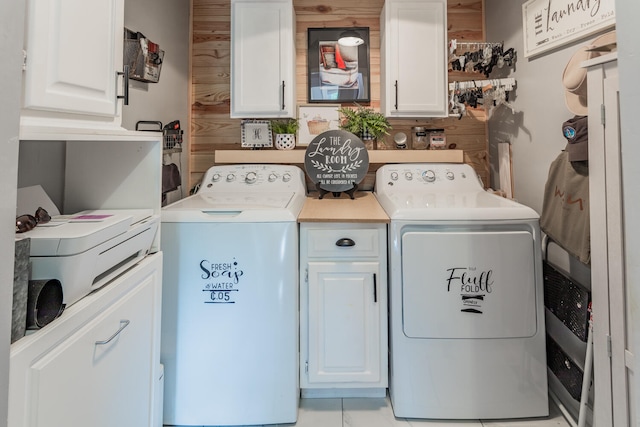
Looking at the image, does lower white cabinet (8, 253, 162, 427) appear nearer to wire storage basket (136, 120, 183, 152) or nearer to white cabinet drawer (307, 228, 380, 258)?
white cabinet drawer (307, 228, 380, 258)

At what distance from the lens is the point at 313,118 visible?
2.64m

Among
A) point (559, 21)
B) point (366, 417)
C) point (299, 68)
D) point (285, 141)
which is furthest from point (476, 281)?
point (299, 68)

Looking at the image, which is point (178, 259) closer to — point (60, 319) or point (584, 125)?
point (60, 319)

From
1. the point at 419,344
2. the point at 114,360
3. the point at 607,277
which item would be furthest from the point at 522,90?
the point at 114,360

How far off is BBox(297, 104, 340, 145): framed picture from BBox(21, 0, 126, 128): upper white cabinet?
1.55 meters

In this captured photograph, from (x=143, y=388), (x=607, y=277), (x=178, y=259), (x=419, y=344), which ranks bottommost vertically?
(x=419, y=344)

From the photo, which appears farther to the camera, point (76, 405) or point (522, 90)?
point (522, 90)

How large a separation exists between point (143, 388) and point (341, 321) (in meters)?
0.89

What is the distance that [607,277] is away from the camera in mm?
1080

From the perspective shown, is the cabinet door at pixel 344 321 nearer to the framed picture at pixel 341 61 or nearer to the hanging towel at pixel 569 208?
the hanging towel at pixel 569 208

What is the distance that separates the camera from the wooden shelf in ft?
8.09

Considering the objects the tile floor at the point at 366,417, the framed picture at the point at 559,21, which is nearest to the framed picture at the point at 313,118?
the framed picture at the point at 559,21

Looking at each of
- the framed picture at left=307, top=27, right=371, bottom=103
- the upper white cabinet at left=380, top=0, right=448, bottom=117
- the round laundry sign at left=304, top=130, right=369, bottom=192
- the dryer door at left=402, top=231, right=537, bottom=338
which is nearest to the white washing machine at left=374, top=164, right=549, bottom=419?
the dryer door at left=402, top=231, right=537, bottom=338

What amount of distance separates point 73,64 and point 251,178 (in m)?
1.44
